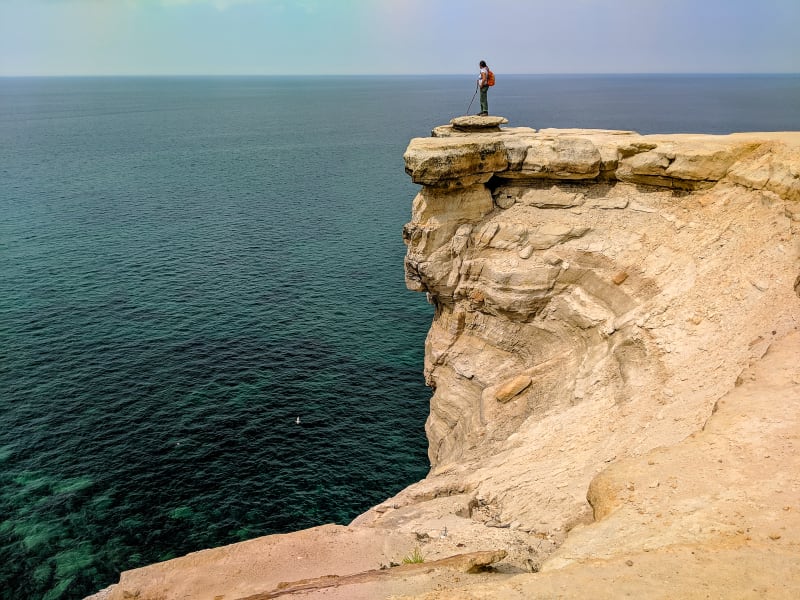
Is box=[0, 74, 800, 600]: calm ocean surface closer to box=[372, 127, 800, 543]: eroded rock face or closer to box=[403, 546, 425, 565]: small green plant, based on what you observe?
box=[372, 127, 800, 543]: eroded rock face

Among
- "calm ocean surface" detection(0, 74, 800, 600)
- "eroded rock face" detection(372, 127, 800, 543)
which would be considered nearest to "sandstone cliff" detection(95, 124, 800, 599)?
"eroded rock face" detection(372, 127, 800, 543)

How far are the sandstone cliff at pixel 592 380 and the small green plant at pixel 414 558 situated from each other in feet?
1.47

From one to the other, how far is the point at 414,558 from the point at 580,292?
22781 mm

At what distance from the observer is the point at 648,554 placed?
570 inches

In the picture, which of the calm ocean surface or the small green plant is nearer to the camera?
the small green plant

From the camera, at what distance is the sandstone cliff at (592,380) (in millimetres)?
15633

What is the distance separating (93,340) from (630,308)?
47.6m

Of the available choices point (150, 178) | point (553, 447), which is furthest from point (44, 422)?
point (150, 178)

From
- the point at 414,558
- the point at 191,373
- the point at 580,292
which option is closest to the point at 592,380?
the point at 580,292

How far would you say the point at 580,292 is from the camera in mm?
37531

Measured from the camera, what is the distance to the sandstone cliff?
615 inches

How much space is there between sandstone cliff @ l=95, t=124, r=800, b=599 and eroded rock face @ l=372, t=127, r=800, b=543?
13 cm

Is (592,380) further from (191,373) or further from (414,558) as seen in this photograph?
(191,373)

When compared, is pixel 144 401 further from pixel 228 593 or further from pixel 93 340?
pixel 228 593
